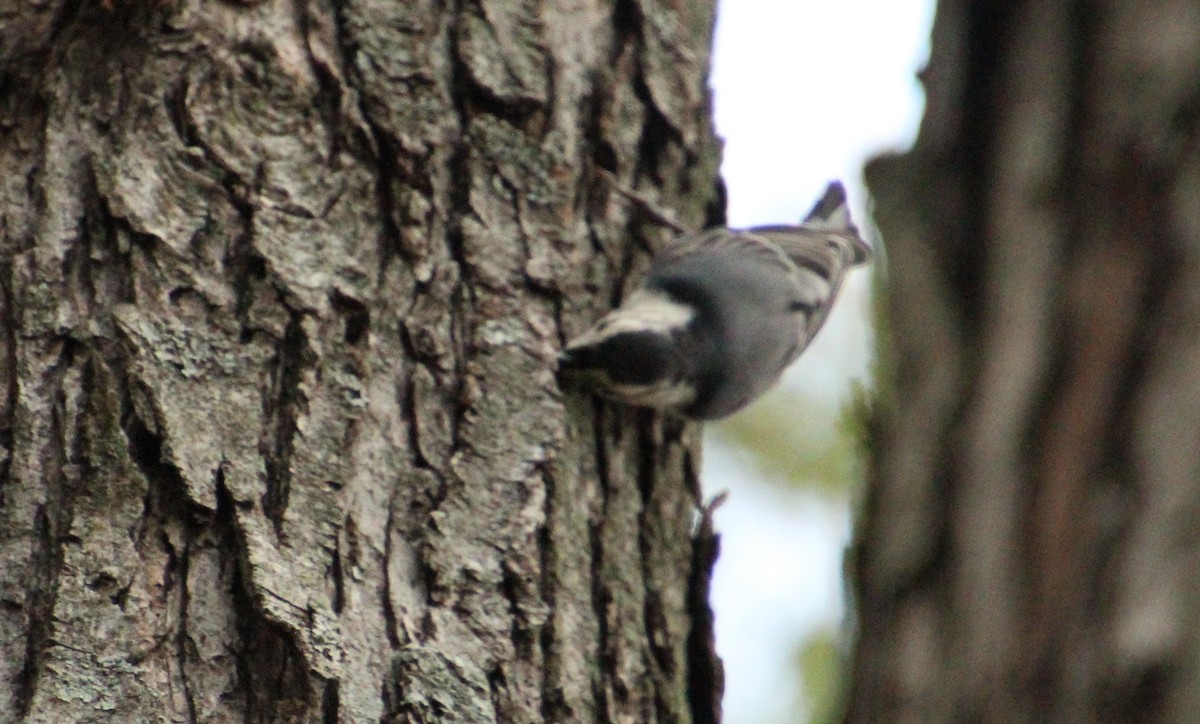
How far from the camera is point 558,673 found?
2260 mm

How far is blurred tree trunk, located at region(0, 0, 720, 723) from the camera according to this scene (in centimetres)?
206

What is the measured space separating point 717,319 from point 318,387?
1.71 metres

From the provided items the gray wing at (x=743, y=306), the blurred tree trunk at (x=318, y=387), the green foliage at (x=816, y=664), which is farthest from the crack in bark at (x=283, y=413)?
the green foliage at (x=816, y=664)

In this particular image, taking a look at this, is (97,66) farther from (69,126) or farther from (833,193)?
(833,193)

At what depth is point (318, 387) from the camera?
2.24 metres

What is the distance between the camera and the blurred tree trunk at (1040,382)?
2.73 ft

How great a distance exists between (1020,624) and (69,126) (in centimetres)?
187

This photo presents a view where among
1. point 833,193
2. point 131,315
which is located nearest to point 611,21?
point 131,315

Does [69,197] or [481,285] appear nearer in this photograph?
[69,197]

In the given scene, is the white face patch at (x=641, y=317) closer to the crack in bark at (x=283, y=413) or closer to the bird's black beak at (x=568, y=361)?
the bird's black beak at (x=568, y=361)

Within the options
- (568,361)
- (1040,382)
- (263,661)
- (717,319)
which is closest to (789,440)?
(717,319)

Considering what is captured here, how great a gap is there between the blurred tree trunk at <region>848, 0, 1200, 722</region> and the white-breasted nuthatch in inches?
61.9

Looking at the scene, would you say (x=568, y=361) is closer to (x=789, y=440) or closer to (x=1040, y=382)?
(x=1040, y=382)

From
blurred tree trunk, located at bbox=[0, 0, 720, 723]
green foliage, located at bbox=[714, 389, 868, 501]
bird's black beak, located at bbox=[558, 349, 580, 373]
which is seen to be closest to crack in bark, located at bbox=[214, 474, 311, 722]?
blurred tree trunk, located at bbox=[0, 0, 720, 723]
